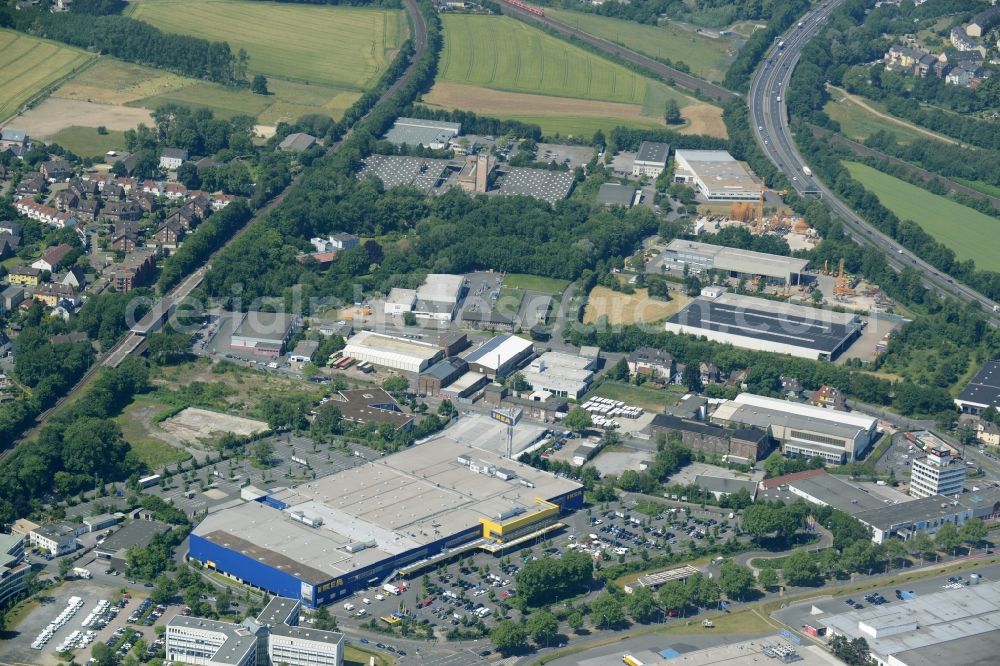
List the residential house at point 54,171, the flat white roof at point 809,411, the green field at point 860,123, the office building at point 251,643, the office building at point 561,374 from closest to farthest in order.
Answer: the office building at point 251,643 < the flat white roof at point 809,411 < the office building at point 561,374 < the residential house at point 54,171 < the green field at point 860,123

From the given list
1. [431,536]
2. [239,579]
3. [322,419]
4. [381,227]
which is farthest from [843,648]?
[381,227]

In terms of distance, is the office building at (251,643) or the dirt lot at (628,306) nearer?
the office building at (251,643)

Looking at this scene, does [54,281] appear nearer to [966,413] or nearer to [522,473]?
[522,473]

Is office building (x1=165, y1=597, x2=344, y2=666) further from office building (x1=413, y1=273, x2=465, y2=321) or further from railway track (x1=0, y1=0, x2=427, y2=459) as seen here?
office building (x1=413, y1=273, x2=465, y2=321)

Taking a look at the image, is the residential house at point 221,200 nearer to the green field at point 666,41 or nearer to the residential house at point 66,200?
the residential house at point 66,200

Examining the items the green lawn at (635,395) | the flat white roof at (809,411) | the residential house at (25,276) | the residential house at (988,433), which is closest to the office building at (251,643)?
the green lawn at (635,395)

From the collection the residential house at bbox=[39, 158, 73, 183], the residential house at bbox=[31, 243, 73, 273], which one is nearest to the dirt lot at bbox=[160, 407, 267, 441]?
the residential house at bbox=[31, 243, 73, 273]

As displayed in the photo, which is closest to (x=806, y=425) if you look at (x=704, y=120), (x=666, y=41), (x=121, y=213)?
(x=121, y=213)
